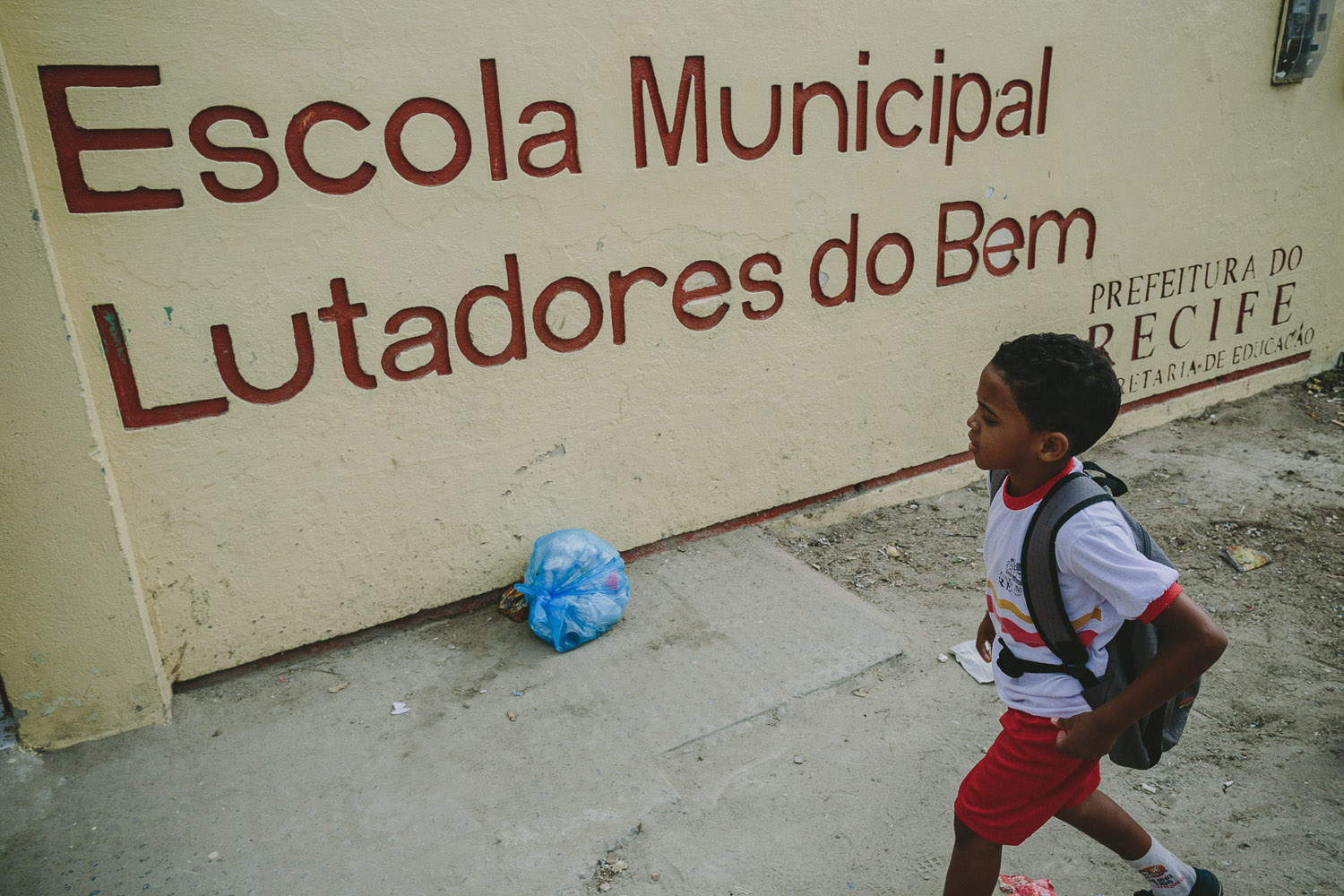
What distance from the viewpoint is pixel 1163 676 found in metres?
1.57

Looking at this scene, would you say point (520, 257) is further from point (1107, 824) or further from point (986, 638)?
point (1107, 824)

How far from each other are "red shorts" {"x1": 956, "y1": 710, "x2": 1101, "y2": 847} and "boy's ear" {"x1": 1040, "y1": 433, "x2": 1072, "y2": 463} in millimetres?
509

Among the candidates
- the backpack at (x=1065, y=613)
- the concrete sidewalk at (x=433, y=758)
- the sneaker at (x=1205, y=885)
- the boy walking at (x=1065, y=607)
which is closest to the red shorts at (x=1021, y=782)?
the boy walking at (x=1065, y=607)

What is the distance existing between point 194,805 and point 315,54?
7.02 feet

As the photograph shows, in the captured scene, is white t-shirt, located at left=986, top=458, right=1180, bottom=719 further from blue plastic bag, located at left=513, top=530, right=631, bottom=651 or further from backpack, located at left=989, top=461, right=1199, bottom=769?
blue plastic bag, located at left=513, top=530, right=631, bottom=651

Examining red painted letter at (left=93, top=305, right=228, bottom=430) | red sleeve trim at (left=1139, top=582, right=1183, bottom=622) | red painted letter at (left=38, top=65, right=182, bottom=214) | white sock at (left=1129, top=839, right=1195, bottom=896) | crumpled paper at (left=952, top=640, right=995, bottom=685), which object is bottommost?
crumpled paper at (left=952, top=640, right=995, bottom=685)

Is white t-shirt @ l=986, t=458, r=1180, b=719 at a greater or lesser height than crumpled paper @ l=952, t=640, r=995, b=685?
greater

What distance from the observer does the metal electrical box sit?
15.8 ft

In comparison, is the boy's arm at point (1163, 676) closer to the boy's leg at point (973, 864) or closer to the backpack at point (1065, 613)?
the backpack at point (1065, 613)

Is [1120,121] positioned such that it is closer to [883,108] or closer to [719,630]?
[883,108]

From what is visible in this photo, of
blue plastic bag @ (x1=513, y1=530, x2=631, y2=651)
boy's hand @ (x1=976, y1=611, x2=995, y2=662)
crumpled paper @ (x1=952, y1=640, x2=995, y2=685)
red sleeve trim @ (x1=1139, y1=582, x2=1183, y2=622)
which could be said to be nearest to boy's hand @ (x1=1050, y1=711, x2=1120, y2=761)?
red sleeve trim @ (x1=1139, y1=582, x2=1183, y2=622)

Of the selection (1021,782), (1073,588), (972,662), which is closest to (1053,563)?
(1073,588)

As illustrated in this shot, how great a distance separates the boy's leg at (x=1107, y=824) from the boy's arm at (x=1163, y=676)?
0.34 m

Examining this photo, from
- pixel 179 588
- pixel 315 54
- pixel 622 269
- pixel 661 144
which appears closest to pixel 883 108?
pixel 661 144
